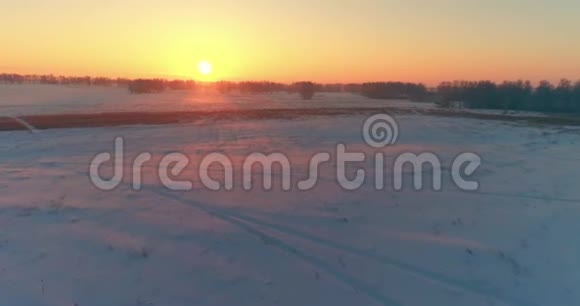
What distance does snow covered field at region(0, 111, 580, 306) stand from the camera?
5328mm

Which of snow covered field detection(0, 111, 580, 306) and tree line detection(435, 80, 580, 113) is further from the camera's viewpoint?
tree line detection(435, 80, 580, 113)

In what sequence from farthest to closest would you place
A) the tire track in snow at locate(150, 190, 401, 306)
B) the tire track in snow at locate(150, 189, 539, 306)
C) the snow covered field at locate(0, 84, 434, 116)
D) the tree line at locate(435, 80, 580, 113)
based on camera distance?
1. the tree line at locate(435, 80, 580, 113)
2. the snow covered field at locate(0, 84, 434, 116)
3. the tire track in snow at locate(150, 189, 539, 306)
4. the tire track in snow at locate(150, 190, 401, 306)

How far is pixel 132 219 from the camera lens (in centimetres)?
748

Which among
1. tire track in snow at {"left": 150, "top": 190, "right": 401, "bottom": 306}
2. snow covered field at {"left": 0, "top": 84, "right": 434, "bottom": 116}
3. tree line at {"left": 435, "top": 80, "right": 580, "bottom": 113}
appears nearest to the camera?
tire track in snow at {"left": 150, "top": 190, "right": 401, "bottom": 306}

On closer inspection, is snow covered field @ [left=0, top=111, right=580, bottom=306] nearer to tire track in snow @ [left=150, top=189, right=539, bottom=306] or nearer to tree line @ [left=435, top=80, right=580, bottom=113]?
tire track in snow @ [left=150, top=189, right=539, bottom=306]

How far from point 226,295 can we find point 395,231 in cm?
346

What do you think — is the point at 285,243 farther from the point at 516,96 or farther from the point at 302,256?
the point at 516,96

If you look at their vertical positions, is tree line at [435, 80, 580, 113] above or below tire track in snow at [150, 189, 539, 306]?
above

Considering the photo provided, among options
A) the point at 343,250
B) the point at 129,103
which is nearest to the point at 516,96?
the point at 129,103

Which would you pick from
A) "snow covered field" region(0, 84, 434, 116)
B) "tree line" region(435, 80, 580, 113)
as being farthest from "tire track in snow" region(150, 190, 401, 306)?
"tree line" region(435, 80, 580, 113)

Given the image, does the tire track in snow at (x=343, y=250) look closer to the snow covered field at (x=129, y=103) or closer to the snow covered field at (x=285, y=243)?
the snow covered field at (x=285, y=243)

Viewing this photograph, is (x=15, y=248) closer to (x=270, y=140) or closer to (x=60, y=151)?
(x=60, y=151)

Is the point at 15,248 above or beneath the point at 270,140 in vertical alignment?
beneath

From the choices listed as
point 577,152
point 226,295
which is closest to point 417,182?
point 226,295
